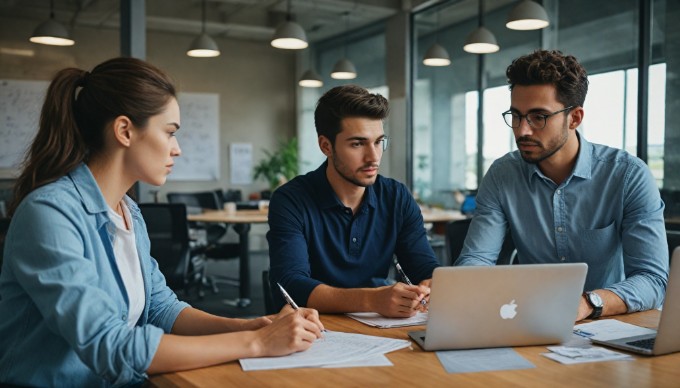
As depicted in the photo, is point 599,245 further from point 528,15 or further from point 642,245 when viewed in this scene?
point 528,15

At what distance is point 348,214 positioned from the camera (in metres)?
2.27

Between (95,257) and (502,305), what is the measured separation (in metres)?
0.87

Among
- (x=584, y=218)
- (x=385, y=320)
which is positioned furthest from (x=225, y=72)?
(x=385, y=320)

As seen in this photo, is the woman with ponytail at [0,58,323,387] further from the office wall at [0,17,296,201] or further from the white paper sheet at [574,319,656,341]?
the office wall at [0,17,296,201]

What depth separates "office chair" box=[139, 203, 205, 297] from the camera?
426cm

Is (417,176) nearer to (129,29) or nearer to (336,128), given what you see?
(129,29)

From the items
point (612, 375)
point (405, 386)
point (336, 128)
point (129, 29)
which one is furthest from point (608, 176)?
point (129, 29)

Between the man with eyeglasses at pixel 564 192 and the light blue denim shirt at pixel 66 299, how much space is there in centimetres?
123

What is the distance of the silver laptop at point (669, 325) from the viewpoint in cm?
136

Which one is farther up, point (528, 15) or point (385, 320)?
point (528, 15)

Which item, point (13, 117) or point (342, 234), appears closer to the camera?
point (342, 234)

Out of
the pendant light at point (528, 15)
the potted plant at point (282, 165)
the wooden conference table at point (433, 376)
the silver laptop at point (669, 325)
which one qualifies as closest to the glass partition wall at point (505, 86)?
the pendant light at point (528, 15)

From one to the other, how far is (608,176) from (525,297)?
0.96 metres

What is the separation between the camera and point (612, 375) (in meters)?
1.28
